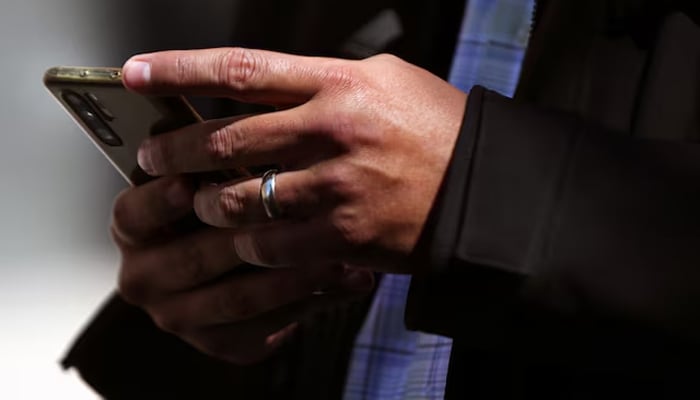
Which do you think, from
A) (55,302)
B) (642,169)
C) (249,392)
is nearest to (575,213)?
(642,169)

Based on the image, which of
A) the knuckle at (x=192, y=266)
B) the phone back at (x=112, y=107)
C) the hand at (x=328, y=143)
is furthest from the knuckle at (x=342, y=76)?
the knuckle at (x=192, y=266)

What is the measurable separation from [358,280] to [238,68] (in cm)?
22

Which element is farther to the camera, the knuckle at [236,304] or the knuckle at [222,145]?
the knuckle at [236,304]

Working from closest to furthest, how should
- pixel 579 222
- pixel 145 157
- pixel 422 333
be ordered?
pixel 579 222, pixel 145 157, pixel 422 333

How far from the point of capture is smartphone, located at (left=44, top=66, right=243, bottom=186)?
499 mm

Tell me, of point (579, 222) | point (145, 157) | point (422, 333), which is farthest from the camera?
point (422, 333)

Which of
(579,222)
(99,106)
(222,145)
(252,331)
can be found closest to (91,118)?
(99,106)

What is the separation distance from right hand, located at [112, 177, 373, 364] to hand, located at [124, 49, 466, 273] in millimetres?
105

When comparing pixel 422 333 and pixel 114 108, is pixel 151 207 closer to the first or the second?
pixel 114 108

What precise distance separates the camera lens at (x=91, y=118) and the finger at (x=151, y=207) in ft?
0.16

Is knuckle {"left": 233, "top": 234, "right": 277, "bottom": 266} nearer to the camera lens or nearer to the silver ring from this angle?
the silver ring

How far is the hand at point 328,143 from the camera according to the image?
0.46 metres

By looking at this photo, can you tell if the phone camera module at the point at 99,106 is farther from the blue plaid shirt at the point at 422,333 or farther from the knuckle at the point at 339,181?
the blue plaid shirt at the point at 422,333

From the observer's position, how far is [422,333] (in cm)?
64
